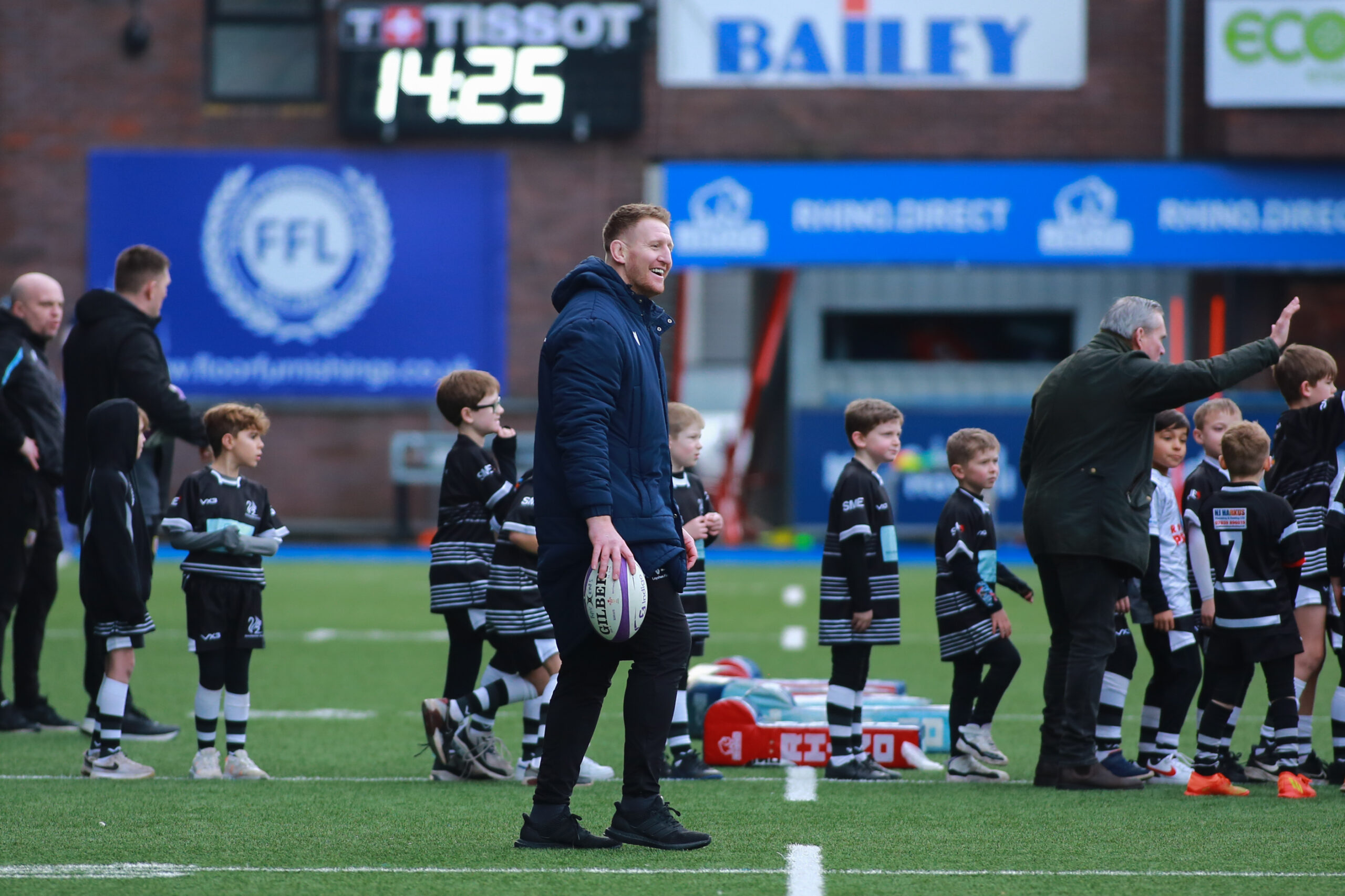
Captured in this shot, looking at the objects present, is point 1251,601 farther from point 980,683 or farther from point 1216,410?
point 980,683

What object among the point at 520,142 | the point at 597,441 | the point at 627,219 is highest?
the point at 520,142

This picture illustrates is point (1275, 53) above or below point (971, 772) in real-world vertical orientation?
above

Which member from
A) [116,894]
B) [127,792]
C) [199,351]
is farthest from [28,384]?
[199,351]

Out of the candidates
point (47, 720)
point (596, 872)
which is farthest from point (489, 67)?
point (596, 872)

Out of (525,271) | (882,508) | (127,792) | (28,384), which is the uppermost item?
(525,271)

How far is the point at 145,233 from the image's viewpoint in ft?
71.8

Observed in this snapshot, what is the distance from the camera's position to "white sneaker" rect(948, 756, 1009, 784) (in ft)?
22.3

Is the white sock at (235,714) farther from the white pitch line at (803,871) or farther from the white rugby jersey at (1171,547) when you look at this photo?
the white rugby jersey at (1171,547)

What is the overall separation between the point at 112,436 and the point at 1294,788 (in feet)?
16.4

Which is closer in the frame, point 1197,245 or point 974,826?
point 974,826

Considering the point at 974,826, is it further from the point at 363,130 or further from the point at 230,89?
the point at 230,89

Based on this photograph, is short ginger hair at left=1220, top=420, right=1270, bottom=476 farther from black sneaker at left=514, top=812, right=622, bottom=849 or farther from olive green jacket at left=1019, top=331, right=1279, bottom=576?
black sneaker at left=514, top=812, right=622, bottom=849

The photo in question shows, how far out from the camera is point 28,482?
8.09 m

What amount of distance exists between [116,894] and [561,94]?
59.7 feet
